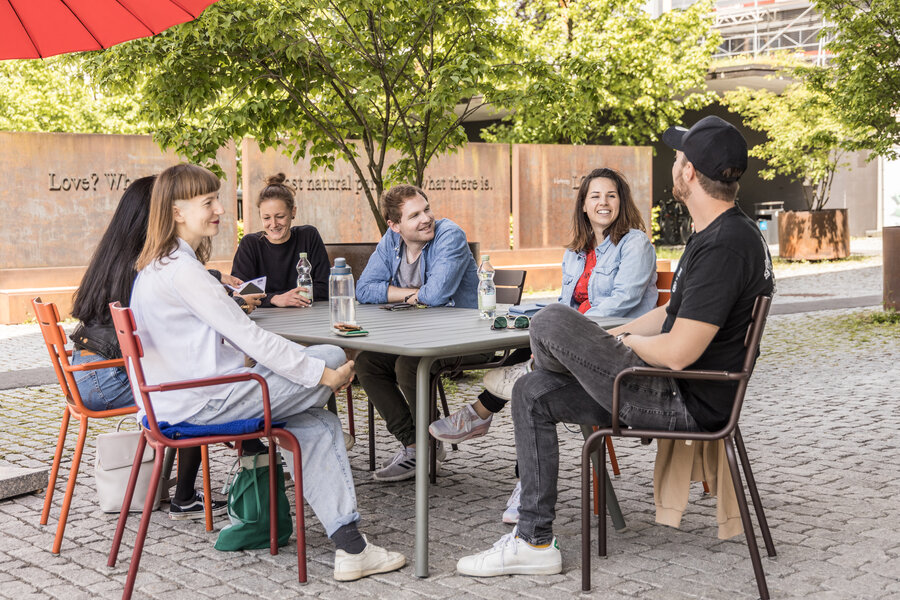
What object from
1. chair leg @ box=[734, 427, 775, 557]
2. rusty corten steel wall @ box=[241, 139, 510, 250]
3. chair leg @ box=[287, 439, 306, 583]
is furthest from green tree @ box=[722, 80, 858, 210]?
chair leg @ box=[287, 439, 306, 583]

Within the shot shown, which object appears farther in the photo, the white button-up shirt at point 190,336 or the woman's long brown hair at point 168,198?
the woman's long brown hair at point 168,198

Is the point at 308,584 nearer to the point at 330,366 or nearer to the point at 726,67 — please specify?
the point at 330,366

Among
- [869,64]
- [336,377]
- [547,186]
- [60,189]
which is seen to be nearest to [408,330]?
[336,377]

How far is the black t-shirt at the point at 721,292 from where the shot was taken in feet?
11.4

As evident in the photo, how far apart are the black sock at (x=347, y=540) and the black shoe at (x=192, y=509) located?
1.13 meters

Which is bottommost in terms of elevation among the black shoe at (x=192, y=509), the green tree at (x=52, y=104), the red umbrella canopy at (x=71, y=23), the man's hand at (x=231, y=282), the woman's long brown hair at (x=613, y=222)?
the black shoe at (x=192, y=509)

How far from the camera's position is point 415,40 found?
25.9 ft

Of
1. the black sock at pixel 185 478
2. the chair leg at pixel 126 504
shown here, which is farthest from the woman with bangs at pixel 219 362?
the black sock at pixel 185 478

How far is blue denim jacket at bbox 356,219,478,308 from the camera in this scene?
567cm

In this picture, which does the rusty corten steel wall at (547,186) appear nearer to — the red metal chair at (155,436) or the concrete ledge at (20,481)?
the concrete ledge at (20,481)

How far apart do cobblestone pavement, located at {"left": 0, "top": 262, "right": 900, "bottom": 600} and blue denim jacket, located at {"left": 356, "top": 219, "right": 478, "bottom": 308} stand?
0.93 metres

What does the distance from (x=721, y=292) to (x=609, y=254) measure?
65.8 inches

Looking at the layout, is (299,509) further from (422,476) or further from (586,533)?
(586,533)

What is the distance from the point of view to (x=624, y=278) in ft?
16.2
